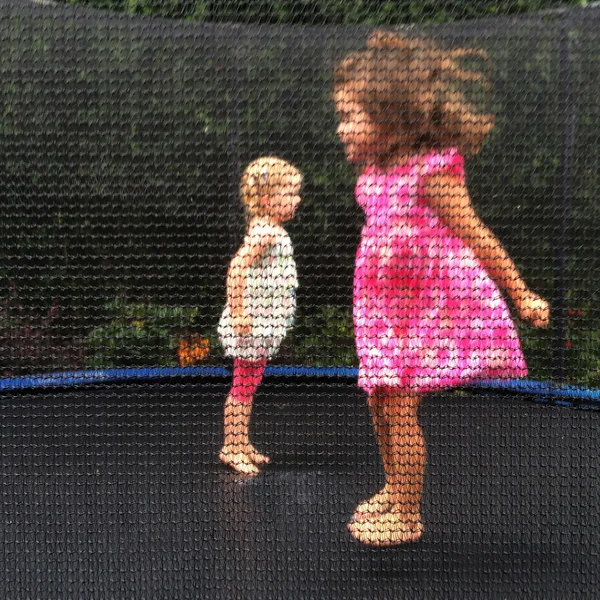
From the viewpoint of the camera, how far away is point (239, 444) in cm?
121

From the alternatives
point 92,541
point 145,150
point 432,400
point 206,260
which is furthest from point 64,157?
point 432,400

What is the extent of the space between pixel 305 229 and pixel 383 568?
529 millimetres

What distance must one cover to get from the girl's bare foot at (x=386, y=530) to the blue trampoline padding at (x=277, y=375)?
44 centimetres

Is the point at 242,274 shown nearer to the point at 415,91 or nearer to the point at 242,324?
the point at 242,324

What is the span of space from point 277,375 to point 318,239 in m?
0.61

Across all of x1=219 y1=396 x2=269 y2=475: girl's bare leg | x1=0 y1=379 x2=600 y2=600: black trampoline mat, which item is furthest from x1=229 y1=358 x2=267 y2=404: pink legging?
x1=0 y1=379 x2=600 y2=600: black trampoline mat

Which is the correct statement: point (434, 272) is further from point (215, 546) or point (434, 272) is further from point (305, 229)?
point (215, 546)

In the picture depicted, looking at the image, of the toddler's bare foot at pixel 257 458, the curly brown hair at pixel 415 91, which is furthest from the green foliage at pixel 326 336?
the curly brown hair at pixel 415 91

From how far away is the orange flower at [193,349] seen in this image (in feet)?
4.01

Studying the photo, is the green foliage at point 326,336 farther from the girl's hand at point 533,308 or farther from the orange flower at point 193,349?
the girl's hand at point 533,308

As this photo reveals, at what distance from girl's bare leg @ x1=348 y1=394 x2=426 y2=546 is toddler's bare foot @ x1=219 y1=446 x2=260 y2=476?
0.27 m

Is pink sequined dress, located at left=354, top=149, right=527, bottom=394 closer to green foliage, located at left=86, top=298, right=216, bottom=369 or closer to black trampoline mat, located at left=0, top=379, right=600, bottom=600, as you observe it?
black trampoline mat, located at left=0, top=379, right=600, bottom=600

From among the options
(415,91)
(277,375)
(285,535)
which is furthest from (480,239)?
(277,375)

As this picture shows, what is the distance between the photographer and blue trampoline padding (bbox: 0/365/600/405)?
1.35m
